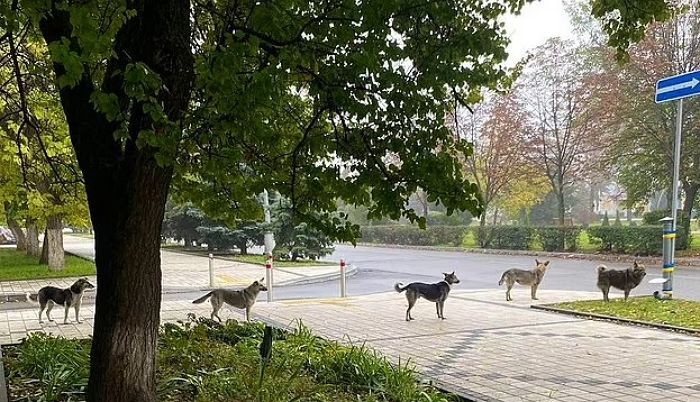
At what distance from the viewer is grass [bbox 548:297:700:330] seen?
9.30m

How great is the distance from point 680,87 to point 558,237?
17.2 metres

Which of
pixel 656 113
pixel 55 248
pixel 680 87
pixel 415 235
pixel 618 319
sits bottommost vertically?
pixel 618 319

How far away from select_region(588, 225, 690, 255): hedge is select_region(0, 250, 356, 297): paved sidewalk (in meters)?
11.0

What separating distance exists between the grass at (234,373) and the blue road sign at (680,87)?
7.53 m

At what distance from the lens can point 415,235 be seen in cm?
3578

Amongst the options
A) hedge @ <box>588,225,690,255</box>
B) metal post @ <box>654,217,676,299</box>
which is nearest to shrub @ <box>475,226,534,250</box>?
hedge @ <box>588,225,690,255</box>

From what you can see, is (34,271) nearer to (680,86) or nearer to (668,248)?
(668,248)

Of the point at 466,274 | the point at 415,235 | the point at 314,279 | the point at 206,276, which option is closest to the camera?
the point at 314,279

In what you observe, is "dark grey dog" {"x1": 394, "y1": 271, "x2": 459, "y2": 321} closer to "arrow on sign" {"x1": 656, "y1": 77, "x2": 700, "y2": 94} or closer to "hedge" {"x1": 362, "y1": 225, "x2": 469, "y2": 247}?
"arrow on sign" {"x1": 656, "y1": 77, "x2": 700, "y2": 94}

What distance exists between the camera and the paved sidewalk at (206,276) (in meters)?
15.2

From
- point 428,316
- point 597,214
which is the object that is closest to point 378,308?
point 428,316

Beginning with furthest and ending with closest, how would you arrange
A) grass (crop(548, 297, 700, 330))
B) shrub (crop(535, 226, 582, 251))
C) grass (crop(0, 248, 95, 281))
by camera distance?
shrub (crop(535, 226, 582, 251)), grass (crop(0, 248, 95, 281)), grass (crop(548, 297, 700, 330))

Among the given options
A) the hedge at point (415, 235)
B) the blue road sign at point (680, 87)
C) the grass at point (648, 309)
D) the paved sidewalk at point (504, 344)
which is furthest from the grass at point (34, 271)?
the hedge at point (415, 235)

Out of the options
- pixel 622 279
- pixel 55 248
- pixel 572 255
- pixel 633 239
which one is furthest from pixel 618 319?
pixel 572 255
